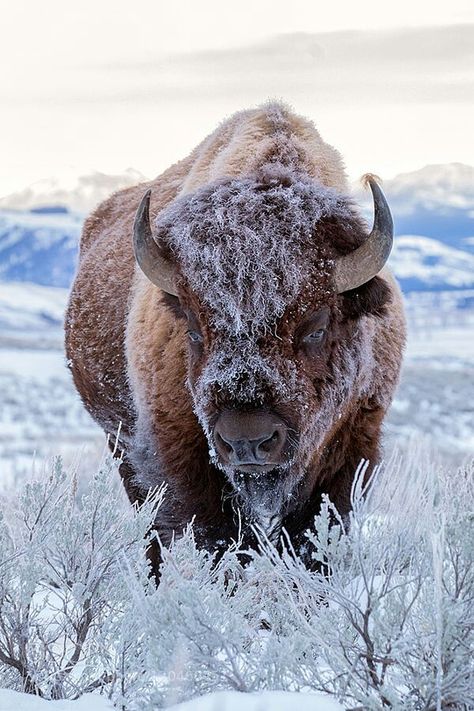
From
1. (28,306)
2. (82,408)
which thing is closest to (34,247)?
(28,306)

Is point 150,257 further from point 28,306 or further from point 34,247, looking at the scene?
point 34,247

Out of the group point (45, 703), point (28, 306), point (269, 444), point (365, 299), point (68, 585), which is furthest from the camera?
point (28, 306)

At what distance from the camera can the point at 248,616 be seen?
4.55 meters

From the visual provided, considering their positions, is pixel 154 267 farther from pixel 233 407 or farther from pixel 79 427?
pixel 79 427

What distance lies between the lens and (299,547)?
18.6 ft

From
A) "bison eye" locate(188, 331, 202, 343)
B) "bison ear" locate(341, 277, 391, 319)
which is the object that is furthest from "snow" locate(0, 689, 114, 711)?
"bison ear" locate(341, 277, 391, 319)

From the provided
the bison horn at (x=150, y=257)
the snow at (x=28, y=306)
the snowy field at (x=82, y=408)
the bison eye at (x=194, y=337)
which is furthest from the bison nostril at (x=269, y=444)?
the snow at (x=28, y=306)

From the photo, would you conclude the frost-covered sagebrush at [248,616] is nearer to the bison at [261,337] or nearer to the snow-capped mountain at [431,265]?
the bison at [261,337]

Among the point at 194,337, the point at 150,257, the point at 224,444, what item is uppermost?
the point at 150,257

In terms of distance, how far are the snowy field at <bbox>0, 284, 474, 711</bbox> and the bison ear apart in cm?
121

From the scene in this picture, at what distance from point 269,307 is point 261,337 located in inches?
5.6

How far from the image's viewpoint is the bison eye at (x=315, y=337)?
5055mm

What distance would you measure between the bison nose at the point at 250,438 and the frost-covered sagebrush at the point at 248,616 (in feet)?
1.43

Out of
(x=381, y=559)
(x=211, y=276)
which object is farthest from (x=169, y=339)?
(x=381, y=559)
